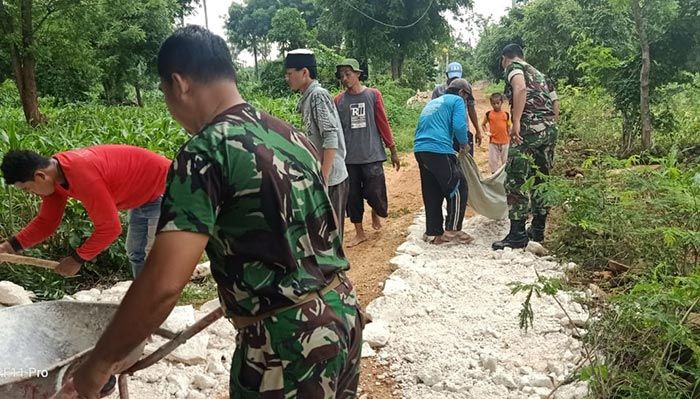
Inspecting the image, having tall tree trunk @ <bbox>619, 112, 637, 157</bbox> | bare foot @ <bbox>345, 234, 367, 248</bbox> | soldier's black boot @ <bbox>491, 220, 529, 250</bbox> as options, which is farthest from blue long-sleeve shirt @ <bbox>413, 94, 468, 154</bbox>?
→ tall tree trunk @ <bbox>619, 112, 637, 157</bbox>

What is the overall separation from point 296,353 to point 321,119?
284 centimetres

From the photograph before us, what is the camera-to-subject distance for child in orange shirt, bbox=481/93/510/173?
23.7ft

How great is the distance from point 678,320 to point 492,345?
1.11m

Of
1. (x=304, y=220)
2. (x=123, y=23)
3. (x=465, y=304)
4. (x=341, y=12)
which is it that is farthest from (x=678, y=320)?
(x=341, y=12)

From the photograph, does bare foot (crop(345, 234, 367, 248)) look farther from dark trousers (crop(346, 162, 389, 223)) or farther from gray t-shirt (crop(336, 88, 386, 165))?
gray t-shirt (crop(336, 88, 386, 165))

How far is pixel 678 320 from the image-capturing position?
Result: 249cm

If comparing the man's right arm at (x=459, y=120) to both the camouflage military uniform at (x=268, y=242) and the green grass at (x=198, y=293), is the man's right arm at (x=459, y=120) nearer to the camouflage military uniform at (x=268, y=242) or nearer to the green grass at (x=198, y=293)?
the green grass at (x=198, y=293)

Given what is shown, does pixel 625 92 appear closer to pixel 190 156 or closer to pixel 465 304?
pixel 465 304

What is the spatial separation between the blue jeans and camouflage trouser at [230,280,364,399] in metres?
2.13

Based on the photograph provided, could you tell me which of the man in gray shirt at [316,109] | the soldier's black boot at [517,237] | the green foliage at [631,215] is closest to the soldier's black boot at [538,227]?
the soldier's black boot at [517,237]

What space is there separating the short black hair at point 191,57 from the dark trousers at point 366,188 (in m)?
3.99

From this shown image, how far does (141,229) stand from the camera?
3646mm

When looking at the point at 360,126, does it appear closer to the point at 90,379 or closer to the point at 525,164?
the point at 525,164

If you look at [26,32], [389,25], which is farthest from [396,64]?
[26,32]
